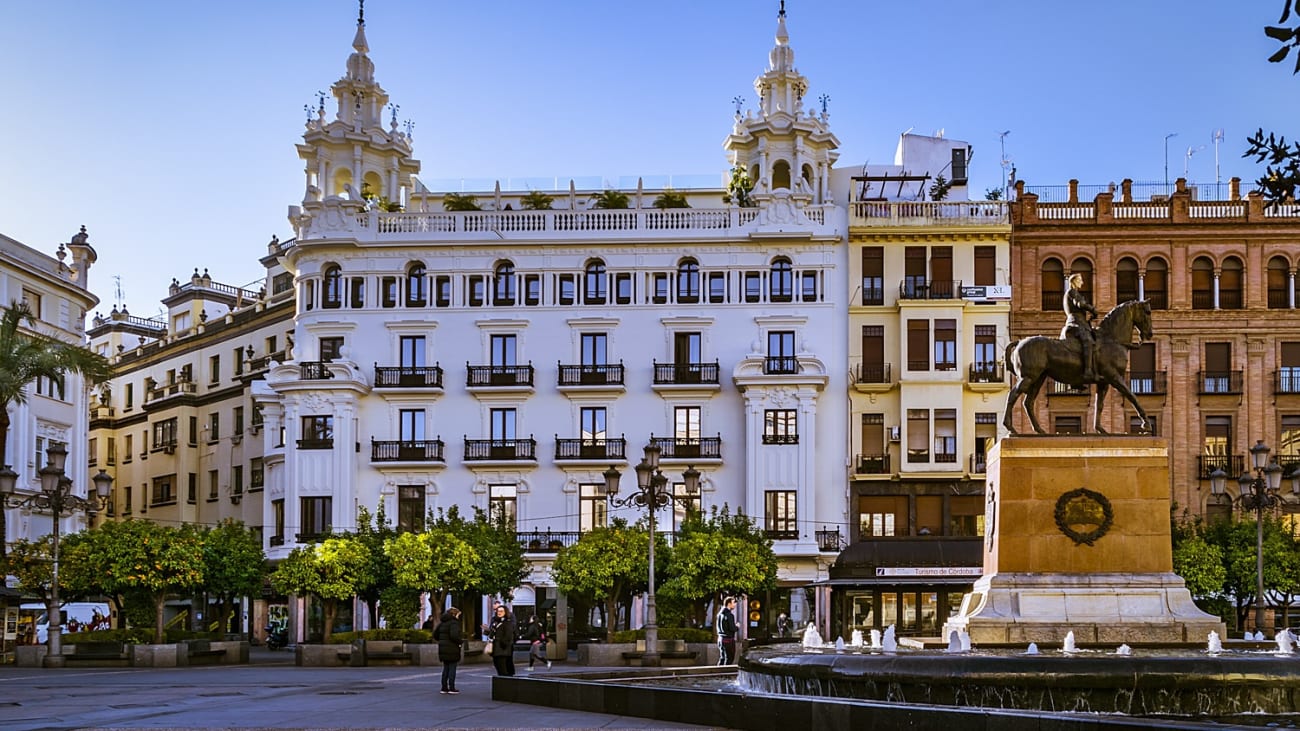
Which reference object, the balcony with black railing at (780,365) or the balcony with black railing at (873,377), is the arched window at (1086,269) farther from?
the balcony with black railing at (780,365)

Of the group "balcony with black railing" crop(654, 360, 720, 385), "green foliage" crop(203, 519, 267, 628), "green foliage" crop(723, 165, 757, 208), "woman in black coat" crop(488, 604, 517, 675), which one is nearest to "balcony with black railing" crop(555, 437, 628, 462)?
"balcony with black railing" crop(654, 360, 720, 385)

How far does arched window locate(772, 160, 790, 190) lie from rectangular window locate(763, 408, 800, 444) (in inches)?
439

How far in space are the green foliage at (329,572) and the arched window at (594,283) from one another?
51.9 ft

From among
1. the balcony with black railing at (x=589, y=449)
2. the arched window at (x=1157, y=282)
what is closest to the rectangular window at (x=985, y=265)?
the arched window at (x=1157, y=282)

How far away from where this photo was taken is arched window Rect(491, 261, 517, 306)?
66562 mm

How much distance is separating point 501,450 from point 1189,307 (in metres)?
26.1

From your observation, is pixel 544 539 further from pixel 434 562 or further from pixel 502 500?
pixel 434 562

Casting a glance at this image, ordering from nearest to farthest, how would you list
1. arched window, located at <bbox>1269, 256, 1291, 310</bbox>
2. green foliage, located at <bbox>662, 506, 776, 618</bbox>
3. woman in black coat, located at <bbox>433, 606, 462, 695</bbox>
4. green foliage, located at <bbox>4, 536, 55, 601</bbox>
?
woman in black coat, located at <bbox>433, 606, 462, 695</bbox>
green foliage, located at <bbox>4, 536, 55, 601</bbox>
green foliage, located at <bbox>662, 506, 776, 618</bbox>
arched window, located at <bbox>1269, 256, 1291, 310</bbox>

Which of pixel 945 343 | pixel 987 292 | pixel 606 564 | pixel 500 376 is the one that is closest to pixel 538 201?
pixel 500 376

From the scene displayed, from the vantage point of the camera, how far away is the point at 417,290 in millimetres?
67125

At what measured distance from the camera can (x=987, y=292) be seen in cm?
6406

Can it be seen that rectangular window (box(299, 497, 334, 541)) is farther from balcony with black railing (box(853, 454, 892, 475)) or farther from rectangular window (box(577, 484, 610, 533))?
balcony with black railing (box(853, 454, 892, 475))

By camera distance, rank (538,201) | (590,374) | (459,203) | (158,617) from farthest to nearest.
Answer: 1. (459,203)
2. (538,201)
3. (590,374)
4. (158,617)

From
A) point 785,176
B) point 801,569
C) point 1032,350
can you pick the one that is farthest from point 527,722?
point 785,176
